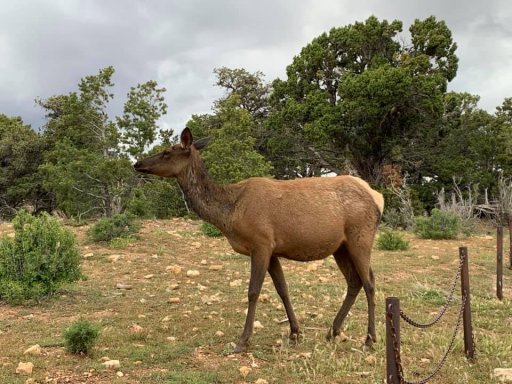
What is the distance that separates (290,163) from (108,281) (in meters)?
21.5

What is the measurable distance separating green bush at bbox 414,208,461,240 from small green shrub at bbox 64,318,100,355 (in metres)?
12.5

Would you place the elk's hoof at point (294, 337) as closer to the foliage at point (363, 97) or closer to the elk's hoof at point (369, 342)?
the elk's hoof at point (369, 342)

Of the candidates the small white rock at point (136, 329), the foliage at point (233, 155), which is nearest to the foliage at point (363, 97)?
the foliage at point (233, 155)

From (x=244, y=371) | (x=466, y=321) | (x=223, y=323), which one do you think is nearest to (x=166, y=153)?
(x=223, y=323)

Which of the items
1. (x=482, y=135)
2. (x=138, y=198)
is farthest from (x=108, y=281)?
(x=482, y=135)

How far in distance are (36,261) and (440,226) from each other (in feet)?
40.0

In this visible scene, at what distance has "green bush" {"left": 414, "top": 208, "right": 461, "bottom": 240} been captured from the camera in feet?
50.6

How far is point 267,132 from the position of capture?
2930 centimetres

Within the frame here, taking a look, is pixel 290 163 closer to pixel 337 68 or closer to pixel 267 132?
pixel 267 132

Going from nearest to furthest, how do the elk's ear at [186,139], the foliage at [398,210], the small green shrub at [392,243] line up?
the elk's ear at [186,139] < the small green shrub at [392,243] < the foliage at [398,210]

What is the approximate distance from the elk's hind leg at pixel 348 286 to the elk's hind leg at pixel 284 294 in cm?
43

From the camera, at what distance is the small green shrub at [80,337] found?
199 inches

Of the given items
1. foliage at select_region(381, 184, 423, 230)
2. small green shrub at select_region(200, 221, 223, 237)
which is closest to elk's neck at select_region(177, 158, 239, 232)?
small green shrub at select_region(200, 221, 223, 237)

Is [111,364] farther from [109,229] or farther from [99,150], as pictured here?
[99,150]
